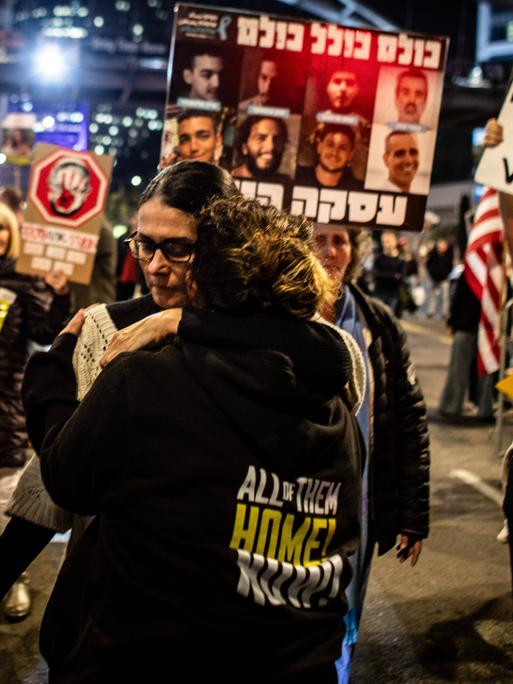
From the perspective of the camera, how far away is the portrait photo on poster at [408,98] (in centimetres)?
401

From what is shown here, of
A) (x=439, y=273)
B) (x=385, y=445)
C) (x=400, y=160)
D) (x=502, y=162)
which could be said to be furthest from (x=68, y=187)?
(x=439, y=273)

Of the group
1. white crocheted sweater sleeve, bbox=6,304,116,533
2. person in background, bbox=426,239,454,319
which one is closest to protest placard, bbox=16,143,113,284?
white crocheted sweater sleeve, bbox=6,304,116,533

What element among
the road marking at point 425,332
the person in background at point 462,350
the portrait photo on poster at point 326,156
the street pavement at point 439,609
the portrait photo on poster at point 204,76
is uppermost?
the portrait photo on poster at point 204,76

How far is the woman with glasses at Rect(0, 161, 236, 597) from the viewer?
2145 millimetres

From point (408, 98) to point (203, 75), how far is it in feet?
3.16

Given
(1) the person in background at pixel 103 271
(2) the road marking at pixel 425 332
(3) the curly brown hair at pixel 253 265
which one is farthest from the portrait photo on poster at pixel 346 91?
(2) the road marking at pixel 425 332

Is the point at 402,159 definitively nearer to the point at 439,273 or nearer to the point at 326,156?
the point at 326,156

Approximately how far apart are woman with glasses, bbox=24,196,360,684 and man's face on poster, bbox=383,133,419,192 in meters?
2.34

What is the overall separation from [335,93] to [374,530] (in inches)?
80.7

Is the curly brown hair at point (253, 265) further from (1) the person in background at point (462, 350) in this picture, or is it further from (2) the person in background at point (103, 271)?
(1) the person in background at point (462, 350)

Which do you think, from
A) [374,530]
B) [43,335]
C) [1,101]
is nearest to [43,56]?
[43,335]

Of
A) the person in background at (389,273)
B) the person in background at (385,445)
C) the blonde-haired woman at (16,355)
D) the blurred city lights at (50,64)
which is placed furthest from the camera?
the blurred city lights at (50,64)

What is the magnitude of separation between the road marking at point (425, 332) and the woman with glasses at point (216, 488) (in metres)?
15.5

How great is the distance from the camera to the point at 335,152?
4.03 m
